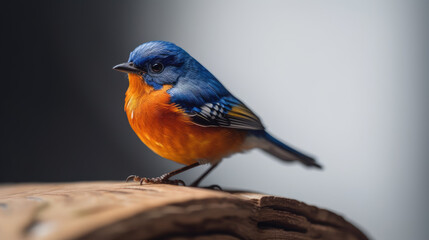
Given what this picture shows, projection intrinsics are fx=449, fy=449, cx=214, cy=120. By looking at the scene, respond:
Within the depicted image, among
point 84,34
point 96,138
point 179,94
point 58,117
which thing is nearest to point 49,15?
point 84,34

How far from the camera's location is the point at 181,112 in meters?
1.39

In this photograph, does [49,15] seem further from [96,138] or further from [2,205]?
[2,205]

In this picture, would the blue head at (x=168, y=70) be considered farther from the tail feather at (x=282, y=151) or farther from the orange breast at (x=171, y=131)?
the tail feather at (x=282, y=151)

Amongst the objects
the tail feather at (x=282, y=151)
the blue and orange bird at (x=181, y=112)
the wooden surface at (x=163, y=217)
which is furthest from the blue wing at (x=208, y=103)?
the wooden surface at (x=163, y=217)

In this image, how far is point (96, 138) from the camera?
3154mm

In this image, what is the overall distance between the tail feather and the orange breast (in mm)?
208

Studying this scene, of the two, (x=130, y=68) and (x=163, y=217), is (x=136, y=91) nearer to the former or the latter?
(x=130, y=68)

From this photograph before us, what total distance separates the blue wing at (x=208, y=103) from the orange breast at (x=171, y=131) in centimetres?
2

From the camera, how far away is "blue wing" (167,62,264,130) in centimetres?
141

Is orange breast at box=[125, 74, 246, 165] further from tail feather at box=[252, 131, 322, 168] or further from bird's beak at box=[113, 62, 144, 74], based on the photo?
tail feather at box=[252, 131, 322, 168]

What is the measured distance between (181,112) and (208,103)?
4.6 inches

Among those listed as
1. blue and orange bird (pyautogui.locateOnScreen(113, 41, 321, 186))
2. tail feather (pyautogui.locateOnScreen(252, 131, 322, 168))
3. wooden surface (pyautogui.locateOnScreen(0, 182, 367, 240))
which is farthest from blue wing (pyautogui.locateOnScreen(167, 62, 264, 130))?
wooden surface (pyautogui.locateOnScreen(0, 182, 367, 240))

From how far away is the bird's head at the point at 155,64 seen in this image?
1.48m

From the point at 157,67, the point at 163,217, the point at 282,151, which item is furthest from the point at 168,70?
the point at 163,217
